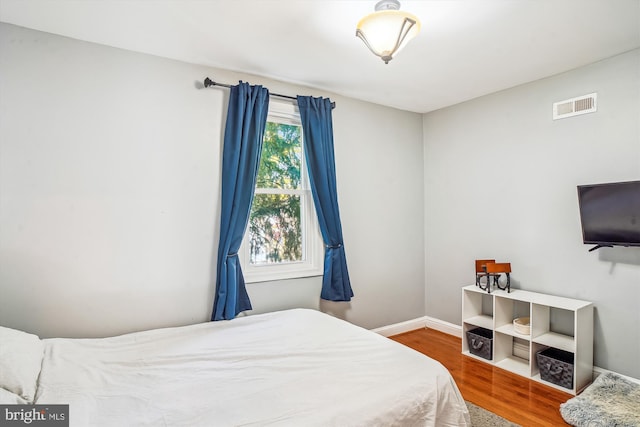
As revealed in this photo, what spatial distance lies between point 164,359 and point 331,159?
7.00 feet

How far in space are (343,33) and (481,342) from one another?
9.52 feet

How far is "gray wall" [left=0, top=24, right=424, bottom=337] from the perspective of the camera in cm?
218

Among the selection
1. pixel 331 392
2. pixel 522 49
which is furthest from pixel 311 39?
pixel 331 392

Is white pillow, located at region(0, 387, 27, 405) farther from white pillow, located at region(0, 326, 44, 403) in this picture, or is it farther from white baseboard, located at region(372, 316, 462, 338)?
white baseboard, located at region(372, 316, 462, 338)

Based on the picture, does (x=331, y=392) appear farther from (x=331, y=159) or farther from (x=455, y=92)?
(x=455, y=92)

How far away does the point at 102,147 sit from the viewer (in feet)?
7.89

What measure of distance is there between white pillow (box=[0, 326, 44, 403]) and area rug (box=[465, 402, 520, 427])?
96.7 inches

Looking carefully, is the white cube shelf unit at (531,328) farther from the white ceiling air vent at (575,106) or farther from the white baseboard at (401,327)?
the white ceiling air vent at (575,106)

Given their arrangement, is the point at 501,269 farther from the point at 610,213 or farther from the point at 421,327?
the point at 421,327

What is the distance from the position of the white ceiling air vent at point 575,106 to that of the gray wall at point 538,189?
4 cm

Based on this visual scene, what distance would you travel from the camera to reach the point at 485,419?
227cm

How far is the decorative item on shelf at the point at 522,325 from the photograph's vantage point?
2920mm

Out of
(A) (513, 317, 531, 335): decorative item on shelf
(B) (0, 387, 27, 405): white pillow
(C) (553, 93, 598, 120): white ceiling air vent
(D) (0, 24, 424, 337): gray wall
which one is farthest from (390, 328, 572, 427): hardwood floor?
(B) (0, 387, 27, 405): white pillow

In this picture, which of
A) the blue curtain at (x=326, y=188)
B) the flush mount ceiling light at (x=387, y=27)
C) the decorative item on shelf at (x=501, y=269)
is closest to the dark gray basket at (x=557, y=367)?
the decorative item on shelf at (x=501, y=269)
